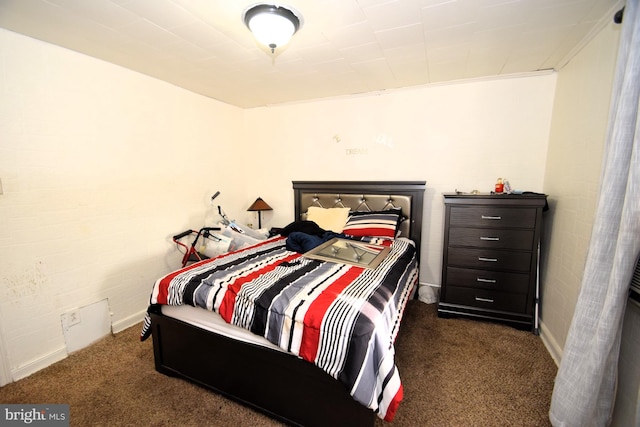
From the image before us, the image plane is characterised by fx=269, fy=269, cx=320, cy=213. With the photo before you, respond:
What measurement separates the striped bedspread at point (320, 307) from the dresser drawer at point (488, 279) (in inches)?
32.7

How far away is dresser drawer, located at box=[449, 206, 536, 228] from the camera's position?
229 cm

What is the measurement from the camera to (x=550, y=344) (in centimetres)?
213

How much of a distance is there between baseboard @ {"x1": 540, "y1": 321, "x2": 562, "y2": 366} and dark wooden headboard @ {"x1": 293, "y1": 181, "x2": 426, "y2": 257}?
1.21m

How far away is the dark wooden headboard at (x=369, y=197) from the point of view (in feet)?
9.77

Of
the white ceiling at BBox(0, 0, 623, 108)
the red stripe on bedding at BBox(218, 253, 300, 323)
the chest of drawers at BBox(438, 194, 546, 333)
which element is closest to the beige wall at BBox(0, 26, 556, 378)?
the white ceiling at BBox(0, 0, 623, 108)

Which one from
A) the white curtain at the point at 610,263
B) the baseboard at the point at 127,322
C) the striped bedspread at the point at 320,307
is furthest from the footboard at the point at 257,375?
the white curtain at the point at 610,263

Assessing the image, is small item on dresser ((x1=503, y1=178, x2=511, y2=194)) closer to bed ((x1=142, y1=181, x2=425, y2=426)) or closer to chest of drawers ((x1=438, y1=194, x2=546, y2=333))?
chest of drawers ((x1=438, y1=194, x2=546, y2=333))

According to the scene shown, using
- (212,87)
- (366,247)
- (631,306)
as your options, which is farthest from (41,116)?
(631,306)

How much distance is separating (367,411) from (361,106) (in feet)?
9.54

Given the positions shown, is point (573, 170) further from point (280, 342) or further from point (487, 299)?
point (280, 342)

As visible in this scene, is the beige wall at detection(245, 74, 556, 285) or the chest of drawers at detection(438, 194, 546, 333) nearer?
the chest of drawers at detection(438, 194, 546, 333)

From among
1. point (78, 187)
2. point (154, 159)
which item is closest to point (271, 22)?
point (154, 159)

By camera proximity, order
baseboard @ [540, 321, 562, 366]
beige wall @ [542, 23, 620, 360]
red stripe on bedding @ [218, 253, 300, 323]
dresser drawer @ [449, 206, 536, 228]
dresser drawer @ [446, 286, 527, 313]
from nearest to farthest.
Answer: red stripe on bedding @ [218, 253, 300, 323], beige wall @ [542, 23, 620, 360], baseboard @ [540, 321, 562, 366], dresser drawer @ [449, 206, 536, 228], dresser drawer @ [446, 286, 527, 313]

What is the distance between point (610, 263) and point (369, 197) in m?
2.13
